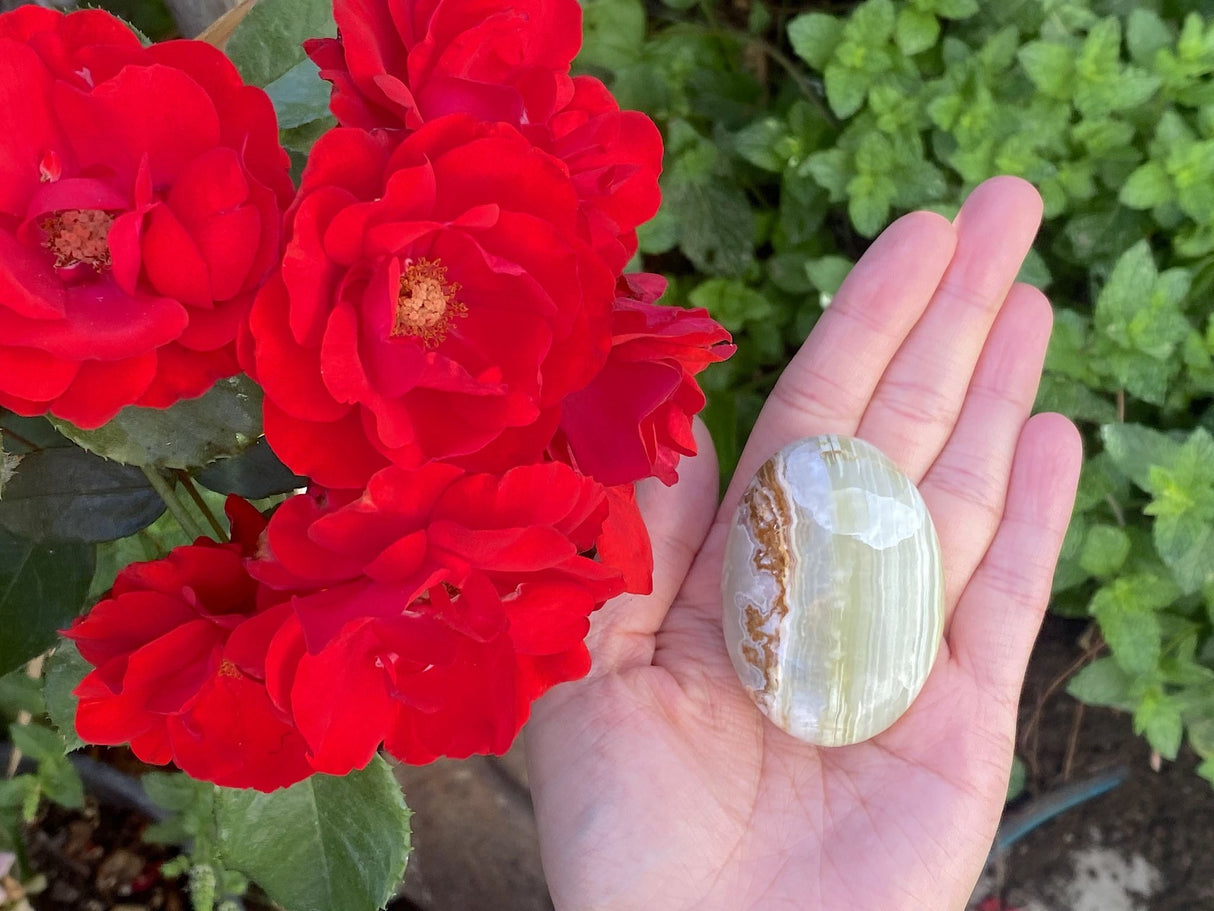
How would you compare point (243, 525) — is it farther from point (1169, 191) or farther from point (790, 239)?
point (1169, 191)

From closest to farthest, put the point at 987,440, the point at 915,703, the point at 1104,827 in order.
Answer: the point at 915,703, the point at 987,440, the point at 1104,827

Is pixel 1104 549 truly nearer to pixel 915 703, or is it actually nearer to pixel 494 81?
pixel 915 703

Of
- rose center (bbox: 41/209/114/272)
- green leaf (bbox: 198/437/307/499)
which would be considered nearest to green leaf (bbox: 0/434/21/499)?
green leaf (bbox: 198/437/307/499)

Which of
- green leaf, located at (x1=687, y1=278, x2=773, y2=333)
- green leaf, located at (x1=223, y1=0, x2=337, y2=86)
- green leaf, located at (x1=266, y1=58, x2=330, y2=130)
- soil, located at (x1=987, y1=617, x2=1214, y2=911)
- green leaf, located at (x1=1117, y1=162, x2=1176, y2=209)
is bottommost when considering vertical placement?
soil, located at (x1=987, y1=617, x2=1214, y2=911)

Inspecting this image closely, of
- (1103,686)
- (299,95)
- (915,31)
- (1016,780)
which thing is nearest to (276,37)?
(299,95)

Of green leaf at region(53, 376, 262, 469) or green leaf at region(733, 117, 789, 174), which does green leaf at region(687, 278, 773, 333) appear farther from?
green leaf at region(53, 376, 262, 469)

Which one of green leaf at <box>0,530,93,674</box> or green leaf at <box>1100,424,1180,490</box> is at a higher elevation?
green leaf at <box>0,530,93,674</box>

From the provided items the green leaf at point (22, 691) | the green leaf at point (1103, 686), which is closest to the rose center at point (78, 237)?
the green leaf at point (22, 691)

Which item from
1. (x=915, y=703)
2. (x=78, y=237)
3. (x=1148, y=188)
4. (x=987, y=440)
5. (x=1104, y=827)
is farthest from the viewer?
(x=1104, y=827)
